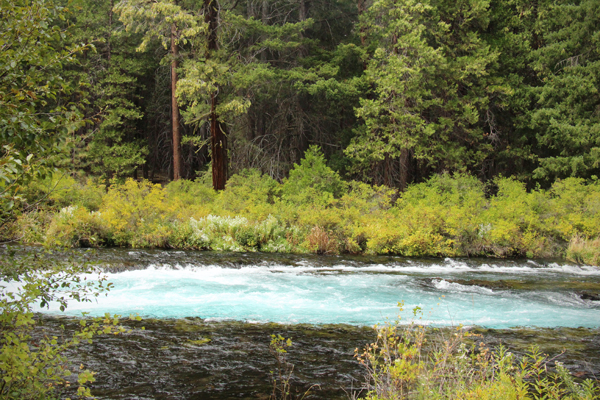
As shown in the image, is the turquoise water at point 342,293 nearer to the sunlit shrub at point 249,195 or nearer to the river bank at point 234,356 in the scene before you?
the river bank at point 234,356

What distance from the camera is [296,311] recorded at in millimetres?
7980

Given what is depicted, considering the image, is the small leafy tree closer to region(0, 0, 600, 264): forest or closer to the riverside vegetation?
region(0, 0, 600, 264): forest

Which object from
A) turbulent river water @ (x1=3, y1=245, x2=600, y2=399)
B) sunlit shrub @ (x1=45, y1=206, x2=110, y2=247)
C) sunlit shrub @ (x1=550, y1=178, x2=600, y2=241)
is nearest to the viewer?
turbulent river water @ (x1=3, y1=245, x2=600, y2=399)

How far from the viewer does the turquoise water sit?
7.72m

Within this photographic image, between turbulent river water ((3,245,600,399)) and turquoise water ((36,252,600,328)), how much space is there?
0.02 metres

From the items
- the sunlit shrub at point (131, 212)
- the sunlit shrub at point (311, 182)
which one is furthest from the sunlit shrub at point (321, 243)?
the sunlit shrub at point (131, 212)

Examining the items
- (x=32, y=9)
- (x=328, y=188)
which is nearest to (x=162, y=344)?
(x=32, y=9)

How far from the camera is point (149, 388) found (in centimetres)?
479

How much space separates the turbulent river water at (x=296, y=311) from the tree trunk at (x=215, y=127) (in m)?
7.43

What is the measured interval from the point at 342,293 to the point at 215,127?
12131 millimetres

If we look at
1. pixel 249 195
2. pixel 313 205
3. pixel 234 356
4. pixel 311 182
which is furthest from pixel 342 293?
pixel 311 182

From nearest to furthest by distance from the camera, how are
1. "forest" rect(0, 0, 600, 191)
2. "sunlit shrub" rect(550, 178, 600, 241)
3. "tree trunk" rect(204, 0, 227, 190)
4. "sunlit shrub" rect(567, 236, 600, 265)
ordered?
1. "sunlit shrub" rect(567, 236, 600, 265)
2. "sunlit shrub" rect(550, 178, 600, 241)
3. "tree trunk" rect(204, 0, 227, 190)
4. "forest" rect(0, 0, 600, 191)

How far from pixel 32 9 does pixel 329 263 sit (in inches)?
398

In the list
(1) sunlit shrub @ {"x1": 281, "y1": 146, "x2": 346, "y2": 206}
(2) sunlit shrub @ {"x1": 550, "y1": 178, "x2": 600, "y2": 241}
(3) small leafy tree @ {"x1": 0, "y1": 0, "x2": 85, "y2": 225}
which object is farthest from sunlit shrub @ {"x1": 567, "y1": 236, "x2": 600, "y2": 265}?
(3) small leafy tree @ {"x1": 0, "y1": 0, "x2": 85, "y2": 225}
